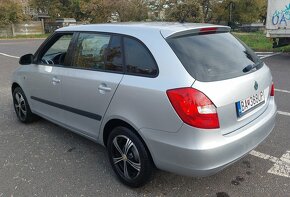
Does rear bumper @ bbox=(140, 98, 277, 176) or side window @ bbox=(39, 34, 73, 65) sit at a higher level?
side window @ bbox=(39, 34, 73, 65)

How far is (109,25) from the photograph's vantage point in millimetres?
3566

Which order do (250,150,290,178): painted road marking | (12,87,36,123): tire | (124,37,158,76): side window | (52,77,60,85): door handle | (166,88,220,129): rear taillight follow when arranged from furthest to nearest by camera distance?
(12,87,36,123): tire
(52,77,60,85): door handle
(250,150,290,178): painted road marking
(124,37,158,76): side window
(166,88,220,129): rear taillight

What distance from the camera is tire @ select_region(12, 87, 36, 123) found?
16.4 feet

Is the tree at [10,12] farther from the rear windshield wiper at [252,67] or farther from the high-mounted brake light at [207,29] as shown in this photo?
the rear windshield wiper at [252,67]

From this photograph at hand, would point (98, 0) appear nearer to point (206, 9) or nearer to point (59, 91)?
point (206, 9)

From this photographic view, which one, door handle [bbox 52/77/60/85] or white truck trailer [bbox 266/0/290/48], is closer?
door handle [bbox 52/77/60/85]

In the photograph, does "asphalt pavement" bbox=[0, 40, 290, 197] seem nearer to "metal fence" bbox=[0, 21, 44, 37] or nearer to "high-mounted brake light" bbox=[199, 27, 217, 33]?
"high-mounted brake light" bbox=[199, 27, 217, 33]

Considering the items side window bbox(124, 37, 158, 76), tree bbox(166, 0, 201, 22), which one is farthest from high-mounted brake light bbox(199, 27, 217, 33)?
tree bbox(166, 0, 201, 22)

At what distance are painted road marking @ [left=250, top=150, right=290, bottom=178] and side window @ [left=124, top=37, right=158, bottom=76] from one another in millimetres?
1784

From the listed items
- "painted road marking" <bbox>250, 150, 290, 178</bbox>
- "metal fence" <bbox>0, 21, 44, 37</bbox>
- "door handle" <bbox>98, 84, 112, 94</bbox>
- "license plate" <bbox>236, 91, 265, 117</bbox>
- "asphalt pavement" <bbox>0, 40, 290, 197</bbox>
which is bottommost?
"metal fence" <bbox>0, 21, 44, 37</bbox>

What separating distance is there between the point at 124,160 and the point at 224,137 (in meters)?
1.09

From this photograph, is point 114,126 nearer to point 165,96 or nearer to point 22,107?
point 165,96

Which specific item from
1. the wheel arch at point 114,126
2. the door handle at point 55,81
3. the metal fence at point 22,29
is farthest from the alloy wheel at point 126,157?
the metal fence at point 22,29

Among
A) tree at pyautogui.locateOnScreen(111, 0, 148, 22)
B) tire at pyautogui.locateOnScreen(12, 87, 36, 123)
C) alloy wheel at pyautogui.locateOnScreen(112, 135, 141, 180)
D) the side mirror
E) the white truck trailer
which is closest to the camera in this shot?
alloy wheel at pyautogui.locateOnScreen(112, 135, 141, 180)
